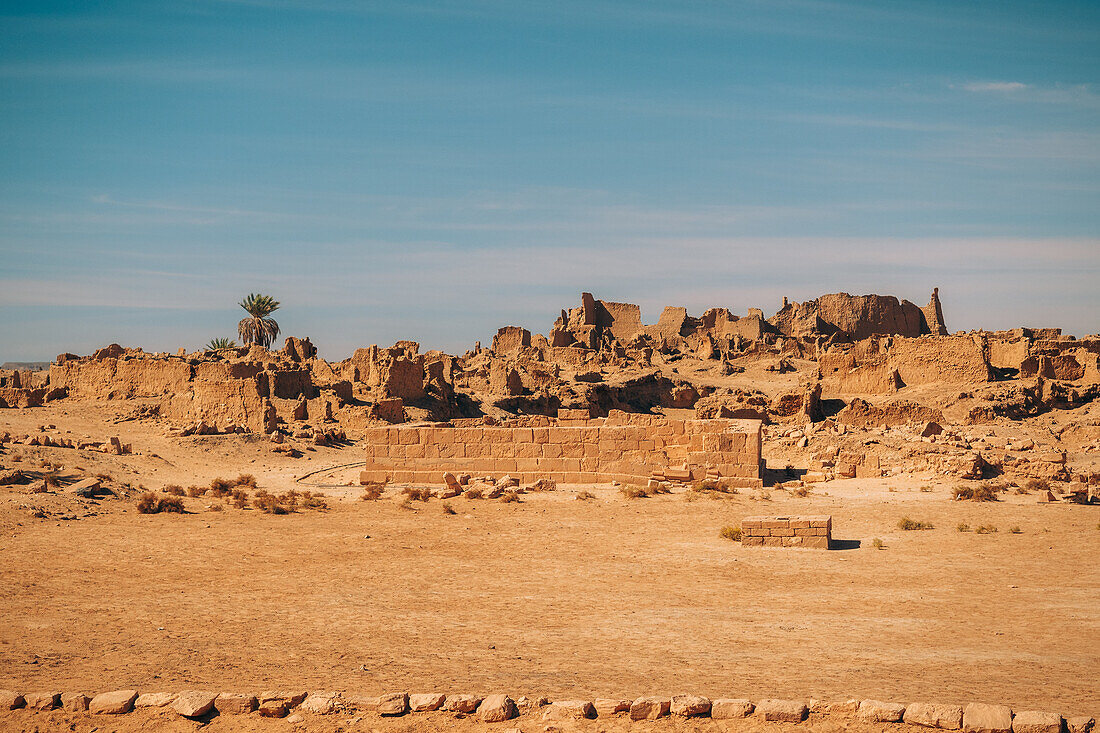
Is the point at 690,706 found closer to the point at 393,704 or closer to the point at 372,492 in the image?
the point at 393,704

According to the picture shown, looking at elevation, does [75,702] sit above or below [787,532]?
below

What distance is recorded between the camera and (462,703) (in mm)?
6113

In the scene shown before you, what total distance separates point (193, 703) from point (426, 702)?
1.63m

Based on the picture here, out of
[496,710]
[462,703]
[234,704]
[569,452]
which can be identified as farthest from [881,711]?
[569,452]

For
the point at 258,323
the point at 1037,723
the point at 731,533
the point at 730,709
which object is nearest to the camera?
the point at 1037,723

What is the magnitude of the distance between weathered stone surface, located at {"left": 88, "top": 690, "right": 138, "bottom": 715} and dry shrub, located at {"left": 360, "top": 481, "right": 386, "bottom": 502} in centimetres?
1120

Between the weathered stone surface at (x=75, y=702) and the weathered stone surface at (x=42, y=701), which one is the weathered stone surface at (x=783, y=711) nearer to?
the weathered stone surface at (x=75, y=702)

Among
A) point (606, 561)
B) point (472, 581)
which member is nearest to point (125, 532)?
point (472, 581)

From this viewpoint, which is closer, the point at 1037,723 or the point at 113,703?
the point at 1037,723

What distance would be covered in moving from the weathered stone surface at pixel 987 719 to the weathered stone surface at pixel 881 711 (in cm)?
39

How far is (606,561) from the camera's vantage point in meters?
11.8

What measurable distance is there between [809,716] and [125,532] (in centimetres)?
1106

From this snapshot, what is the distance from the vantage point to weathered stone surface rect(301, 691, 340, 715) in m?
6.18

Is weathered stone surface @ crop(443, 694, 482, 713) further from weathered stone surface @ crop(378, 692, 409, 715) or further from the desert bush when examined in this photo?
the desert bush
